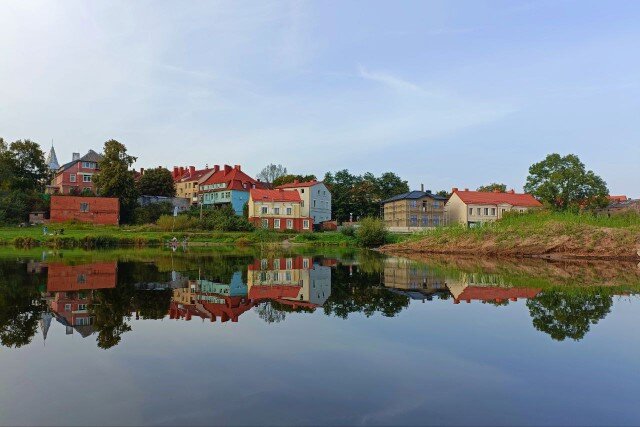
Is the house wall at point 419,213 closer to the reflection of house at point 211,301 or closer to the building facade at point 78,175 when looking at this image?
the building facade at point 78,175

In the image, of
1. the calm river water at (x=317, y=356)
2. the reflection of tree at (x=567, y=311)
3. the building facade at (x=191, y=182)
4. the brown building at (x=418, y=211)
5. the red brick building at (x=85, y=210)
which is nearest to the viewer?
the calm river water at (x=317, y=356)

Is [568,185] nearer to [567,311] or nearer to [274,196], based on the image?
[274,196]

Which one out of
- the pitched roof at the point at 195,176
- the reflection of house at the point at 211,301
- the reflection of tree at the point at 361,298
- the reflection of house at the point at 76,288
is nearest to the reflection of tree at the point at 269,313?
the reflection of house at the point at 211,301

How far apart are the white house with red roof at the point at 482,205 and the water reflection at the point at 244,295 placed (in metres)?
54.6

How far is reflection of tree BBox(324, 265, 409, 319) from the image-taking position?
578 inches

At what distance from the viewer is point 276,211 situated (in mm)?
76250

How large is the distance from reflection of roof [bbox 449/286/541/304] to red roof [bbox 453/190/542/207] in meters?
63.1

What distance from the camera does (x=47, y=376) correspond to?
26.5 feet

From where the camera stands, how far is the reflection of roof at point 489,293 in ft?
55.7

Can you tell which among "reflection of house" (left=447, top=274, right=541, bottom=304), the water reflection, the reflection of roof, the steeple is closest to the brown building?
the water reflection

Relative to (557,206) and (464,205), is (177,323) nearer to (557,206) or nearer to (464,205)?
(464,205)

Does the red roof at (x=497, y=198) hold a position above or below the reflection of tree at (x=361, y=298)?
above

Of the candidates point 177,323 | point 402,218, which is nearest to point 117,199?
point 402,218

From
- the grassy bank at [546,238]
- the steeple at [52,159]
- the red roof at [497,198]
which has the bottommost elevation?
the grassy bank at [546,238]
